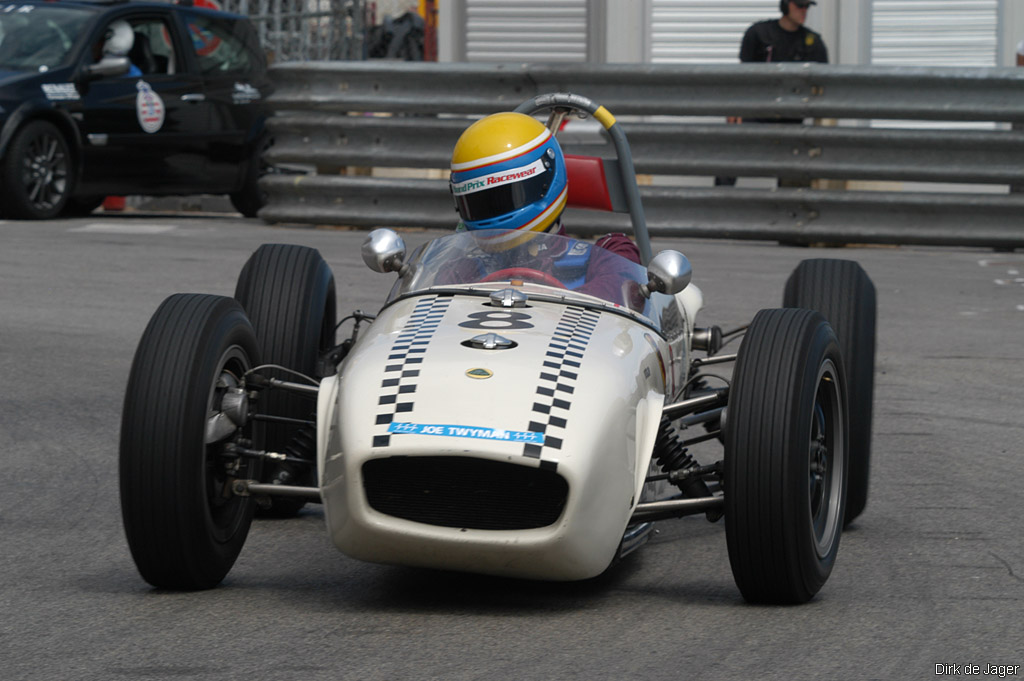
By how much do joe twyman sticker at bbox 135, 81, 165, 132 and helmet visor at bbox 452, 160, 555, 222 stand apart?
9.28 m

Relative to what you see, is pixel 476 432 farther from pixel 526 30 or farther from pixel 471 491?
pixel 526 30

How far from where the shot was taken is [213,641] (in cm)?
404

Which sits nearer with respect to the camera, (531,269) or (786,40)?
(531,269)

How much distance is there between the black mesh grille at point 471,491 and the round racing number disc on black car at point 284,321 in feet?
4.42

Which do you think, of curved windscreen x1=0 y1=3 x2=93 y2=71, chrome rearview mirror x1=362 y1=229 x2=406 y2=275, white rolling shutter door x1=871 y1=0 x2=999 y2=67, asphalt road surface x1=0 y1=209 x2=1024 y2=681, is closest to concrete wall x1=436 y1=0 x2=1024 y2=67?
white rolling shutter door x1=871 y1=0 x2=999 y2=67

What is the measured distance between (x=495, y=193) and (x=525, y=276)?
0.59 metres

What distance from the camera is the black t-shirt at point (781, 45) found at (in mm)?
13391

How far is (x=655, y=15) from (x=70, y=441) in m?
9.90

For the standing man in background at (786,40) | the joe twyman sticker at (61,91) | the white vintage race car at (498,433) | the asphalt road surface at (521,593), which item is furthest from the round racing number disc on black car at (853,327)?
the joe twyman sticker at (61,91)

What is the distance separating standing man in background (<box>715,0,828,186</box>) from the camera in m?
13.4

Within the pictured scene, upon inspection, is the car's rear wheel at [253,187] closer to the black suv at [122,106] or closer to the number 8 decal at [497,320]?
the black suv at [122,106]

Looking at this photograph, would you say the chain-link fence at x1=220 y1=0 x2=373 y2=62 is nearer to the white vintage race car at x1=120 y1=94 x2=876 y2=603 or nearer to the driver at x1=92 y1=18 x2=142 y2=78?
the driver at x1=92 y1=18 x2=142 y2=78

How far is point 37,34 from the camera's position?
46.5 feet

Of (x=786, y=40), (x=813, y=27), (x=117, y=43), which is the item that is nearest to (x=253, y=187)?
(x=117, y=43)
